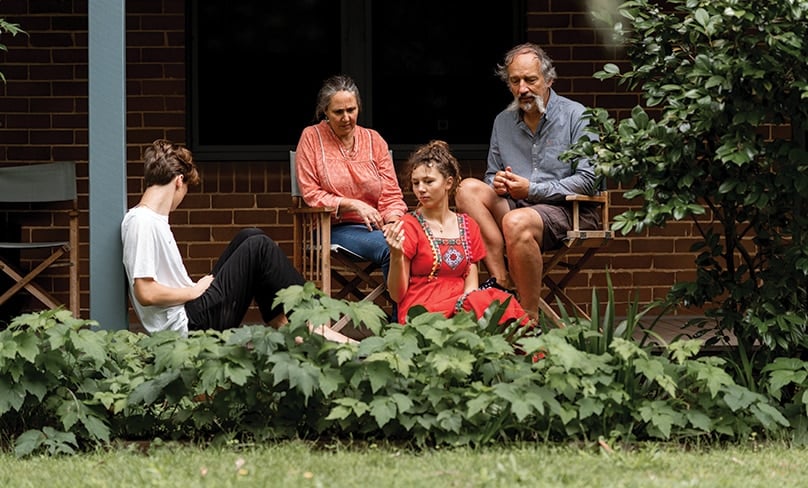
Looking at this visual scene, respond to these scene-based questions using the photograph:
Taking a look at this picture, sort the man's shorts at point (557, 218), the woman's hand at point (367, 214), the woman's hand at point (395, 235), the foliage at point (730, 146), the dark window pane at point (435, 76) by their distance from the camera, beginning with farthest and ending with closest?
the dark window pane at point (435, 76) → the woman's hand at point (367, 214) → the man's shorts at point (557, 218) → the woman's hand at point (395, 235) → the foliage at point (730, 146)

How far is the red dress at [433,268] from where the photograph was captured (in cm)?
459

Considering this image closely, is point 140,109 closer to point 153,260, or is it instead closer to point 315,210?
point 315,210

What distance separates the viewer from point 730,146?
12.6 feet

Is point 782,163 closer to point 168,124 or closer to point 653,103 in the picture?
point 653,103

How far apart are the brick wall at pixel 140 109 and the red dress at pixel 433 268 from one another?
2027 millimetres

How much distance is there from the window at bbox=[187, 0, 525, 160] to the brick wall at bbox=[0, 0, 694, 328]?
11cm

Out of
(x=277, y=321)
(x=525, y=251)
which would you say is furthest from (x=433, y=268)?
(x=277, y=321)

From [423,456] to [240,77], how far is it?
3643 millimetres

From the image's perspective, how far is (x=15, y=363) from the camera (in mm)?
3666

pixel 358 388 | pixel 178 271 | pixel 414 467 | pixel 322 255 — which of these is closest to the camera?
pixel 414 467

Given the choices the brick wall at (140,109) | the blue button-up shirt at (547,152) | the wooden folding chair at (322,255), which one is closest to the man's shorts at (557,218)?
the blue button-up shirt at (547,152)

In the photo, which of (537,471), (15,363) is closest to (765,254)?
(537,471)

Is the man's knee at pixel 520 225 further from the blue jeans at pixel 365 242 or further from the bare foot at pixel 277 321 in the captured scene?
the bare foot at pixel 277 321

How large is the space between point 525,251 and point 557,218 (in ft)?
0.81
